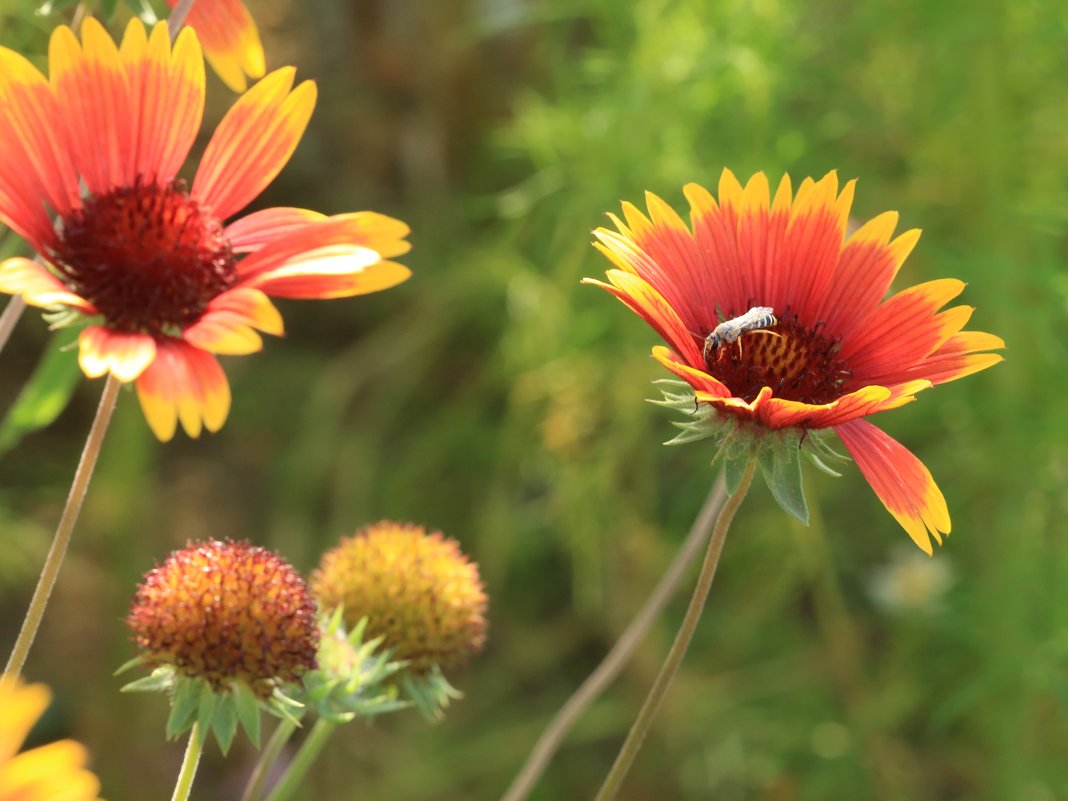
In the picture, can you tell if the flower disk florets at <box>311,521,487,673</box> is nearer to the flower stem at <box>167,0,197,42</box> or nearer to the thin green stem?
the thin green stem

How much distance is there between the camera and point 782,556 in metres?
1.93

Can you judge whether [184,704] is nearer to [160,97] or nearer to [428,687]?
[428,687]

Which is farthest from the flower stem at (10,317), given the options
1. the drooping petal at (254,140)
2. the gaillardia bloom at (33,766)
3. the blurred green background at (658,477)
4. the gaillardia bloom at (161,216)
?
the blurred green background at (658,477)

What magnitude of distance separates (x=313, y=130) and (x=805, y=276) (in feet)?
7.21

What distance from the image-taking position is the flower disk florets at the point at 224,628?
65cm

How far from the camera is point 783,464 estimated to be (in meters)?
0.67

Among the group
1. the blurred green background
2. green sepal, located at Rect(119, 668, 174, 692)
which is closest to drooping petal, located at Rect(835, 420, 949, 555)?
green sepal, located at Rect(119, 668, 174, 692)

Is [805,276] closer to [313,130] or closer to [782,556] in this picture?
[782,556]

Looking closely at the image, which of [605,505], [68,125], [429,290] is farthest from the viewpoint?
[429,290]

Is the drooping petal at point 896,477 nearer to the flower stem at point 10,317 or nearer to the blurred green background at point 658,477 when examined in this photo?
the flower stem at point 10,317

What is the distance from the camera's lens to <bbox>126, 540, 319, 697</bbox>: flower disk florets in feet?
2.13

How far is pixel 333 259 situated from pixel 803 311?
29 cm

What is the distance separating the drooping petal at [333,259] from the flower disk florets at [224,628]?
0.14m

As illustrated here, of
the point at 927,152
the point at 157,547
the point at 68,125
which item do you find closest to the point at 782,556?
the point at 927,152
